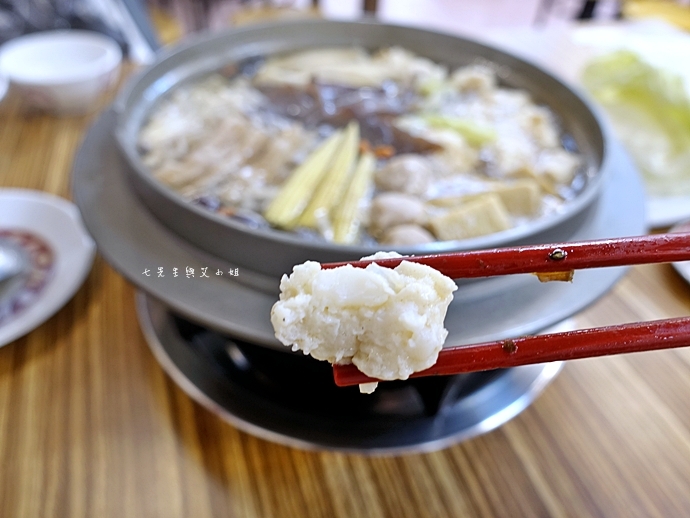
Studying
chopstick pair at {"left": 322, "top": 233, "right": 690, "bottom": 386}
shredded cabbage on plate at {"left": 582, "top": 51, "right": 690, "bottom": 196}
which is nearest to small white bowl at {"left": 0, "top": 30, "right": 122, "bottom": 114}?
chopstick pair at {"left": 322, "top": 233, "right": 690, "bottom": 386}

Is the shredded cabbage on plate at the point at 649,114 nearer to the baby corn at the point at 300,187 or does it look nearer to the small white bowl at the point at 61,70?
the baby corn at the point at 300,187

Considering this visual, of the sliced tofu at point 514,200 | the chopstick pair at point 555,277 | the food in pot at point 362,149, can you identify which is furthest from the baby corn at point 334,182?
the chopstick pair at point 555,277

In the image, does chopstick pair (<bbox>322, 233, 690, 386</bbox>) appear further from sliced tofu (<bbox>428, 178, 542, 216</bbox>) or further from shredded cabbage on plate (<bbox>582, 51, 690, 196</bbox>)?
shredded cabbage on plate (<bbox>582, 51, 690, 196</bbox>)

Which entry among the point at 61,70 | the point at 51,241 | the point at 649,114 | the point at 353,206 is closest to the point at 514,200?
the point at 353,206

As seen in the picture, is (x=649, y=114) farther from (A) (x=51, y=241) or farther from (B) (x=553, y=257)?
(A) (x=51, y=241)

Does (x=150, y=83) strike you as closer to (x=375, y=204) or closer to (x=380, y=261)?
(x=375, y=204)
